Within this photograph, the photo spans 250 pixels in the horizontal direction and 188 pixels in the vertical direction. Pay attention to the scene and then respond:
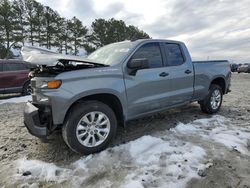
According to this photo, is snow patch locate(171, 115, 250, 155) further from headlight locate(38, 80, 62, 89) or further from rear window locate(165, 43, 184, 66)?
headlight locate(38, 80, 62, 89)

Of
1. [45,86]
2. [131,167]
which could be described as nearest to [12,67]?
[45,86]

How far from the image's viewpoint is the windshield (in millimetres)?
4665

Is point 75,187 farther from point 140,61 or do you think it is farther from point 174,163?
point 140,61

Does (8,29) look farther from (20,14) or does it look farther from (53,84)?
(53,84)

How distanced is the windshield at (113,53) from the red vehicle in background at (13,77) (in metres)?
5.94

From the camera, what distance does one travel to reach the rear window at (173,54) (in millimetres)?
5445

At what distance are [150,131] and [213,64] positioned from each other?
109 inches

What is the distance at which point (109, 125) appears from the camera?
4246mm

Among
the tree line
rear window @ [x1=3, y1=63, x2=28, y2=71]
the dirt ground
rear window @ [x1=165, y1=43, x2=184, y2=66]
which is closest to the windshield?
rear window @ [x1=165, y1=43, x2=184, y2=66]

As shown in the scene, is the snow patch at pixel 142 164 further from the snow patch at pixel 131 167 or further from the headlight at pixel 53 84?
the headlight at pixel 53 84

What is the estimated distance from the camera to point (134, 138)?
15.7ft

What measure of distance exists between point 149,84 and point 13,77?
7511 mm

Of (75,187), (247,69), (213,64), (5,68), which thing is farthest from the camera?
(247,69)

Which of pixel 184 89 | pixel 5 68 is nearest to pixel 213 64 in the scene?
pixel 184 89
